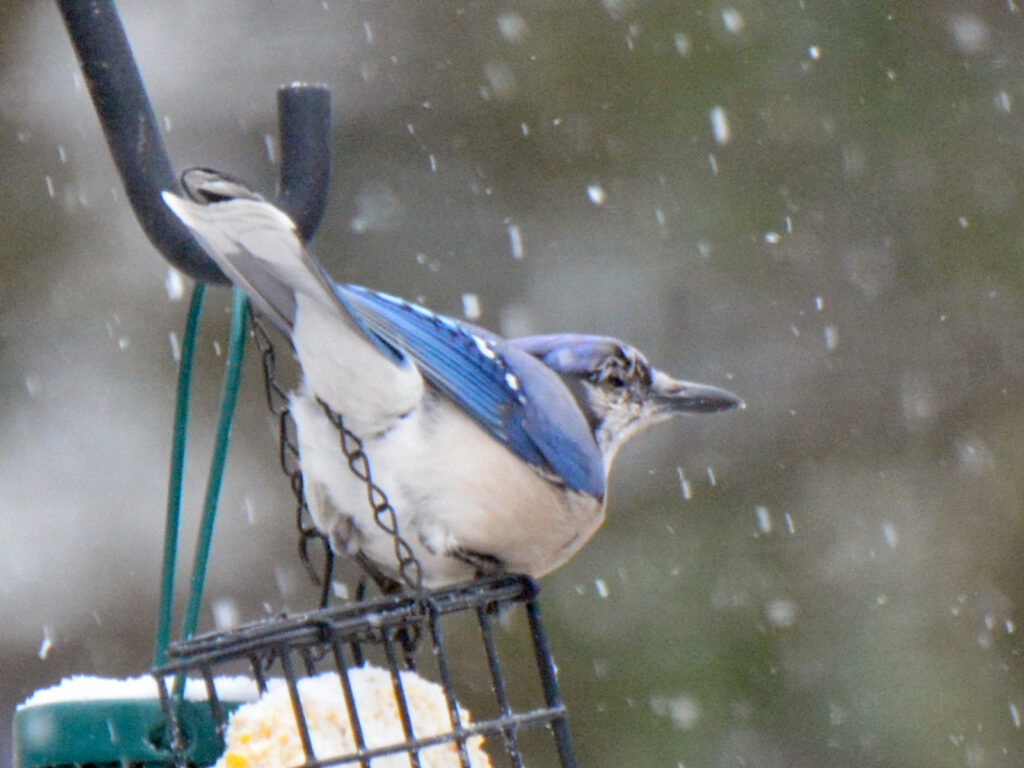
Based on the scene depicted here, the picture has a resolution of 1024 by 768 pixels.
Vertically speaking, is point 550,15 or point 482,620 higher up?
point 550,15

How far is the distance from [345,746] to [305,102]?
0.84 meters

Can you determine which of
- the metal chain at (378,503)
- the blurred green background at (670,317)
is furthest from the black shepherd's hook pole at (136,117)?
the blurred green background at (670,317)

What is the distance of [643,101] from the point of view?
5.22 m

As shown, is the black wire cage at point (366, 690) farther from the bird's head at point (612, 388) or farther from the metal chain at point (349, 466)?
the bird's head at point (612, 388)

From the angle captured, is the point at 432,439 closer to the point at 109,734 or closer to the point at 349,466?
the point at 349,466

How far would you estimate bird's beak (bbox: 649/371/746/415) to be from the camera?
3.10m

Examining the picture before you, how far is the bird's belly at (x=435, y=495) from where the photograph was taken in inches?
94.3

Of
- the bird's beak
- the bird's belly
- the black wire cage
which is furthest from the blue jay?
the bird's beak

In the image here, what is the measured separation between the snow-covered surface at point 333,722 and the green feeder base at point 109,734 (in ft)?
0.15

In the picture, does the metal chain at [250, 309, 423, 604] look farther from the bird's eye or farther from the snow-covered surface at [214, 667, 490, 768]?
the bird's eye

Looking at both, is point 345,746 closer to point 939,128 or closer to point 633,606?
point 633,606

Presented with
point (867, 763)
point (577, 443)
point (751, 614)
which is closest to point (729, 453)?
point (751, 614)

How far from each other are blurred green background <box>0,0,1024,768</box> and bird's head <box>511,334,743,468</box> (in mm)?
1676

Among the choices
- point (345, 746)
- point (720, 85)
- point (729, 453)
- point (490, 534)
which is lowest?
point (345, 746)
